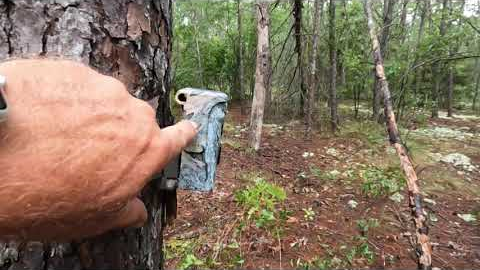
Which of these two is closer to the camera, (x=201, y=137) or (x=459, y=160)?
(x=201, y=137)

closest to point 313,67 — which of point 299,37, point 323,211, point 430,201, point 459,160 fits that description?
point 299,37

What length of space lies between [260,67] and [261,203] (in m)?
3.11

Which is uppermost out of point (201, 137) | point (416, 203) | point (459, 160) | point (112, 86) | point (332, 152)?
point (112, 86)

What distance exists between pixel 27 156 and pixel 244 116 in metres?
9.28

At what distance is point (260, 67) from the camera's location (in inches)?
239

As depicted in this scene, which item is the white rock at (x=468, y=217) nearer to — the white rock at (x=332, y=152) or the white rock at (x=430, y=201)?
the white rock at (x=430, y=201)

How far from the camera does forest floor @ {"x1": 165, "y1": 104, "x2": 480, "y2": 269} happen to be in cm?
306

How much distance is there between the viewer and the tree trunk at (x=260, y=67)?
574cm

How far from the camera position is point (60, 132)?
590 millimetres

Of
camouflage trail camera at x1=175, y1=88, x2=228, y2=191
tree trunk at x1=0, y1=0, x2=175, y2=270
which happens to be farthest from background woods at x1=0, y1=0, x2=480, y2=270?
camouflage trail camera at x1=175, y1=88, x2=228, y2=191

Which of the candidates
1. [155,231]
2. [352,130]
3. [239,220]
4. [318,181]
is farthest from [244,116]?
[155,231]

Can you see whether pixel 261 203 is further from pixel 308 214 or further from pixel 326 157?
pixel 326 157

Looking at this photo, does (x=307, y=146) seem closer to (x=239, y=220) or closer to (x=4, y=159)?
(x=239, y=220)

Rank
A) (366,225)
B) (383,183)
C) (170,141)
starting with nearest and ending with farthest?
(170,141) → (366,225) → (383,183)
